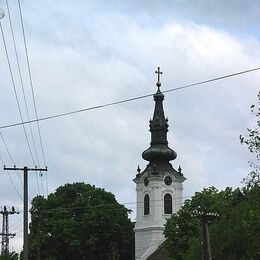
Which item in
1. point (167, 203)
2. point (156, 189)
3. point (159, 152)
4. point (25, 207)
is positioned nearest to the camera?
point (25, 207)

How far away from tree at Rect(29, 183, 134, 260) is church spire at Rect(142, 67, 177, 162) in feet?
26.5

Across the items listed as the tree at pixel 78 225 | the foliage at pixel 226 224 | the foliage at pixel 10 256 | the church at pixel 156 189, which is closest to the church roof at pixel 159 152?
the church at pixel 156 189

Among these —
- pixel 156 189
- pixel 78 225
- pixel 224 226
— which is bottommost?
pixel 224 226

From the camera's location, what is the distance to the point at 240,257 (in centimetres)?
3984

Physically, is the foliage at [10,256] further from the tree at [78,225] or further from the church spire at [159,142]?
the church spire at [159,142]

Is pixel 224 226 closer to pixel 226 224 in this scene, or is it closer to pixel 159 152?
pixel 226 224

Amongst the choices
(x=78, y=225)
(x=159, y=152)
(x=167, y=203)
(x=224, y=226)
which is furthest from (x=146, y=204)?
(x=224, y=226)

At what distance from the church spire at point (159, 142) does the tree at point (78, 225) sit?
808 centimetres

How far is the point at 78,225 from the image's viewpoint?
81188 millimetres

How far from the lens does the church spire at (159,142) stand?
9012 cm

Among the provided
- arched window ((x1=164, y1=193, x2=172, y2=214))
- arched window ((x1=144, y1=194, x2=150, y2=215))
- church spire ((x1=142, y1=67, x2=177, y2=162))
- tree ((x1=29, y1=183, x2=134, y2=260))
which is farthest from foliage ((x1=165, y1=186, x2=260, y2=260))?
arched window ((x1=144, y1=194, x2=150, y2=215))

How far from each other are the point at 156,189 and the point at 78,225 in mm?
13430

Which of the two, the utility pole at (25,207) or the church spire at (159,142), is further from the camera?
the church spire at (159,142)

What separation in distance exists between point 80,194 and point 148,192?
32.6ft
